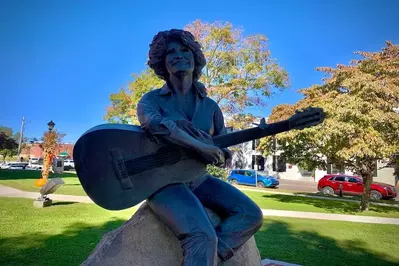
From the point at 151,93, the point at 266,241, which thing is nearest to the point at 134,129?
the point at 151,93

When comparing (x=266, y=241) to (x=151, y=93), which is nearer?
(x=151, y=93)

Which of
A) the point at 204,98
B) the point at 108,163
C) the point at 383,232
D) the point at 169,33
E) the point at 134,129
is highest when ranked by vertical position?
the point at 169,33

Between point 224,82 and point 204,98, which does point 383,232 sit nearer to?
point 204,98

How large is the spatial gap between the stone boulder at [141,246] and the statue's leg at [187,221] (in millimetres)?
183

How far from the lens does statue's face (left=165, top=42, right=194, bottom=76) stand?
2.51 metres

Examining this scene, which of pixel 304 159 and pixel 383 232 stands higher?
pixel 304 159

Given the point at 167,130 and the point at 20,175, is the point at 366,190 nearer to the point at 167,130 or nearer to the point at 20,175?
the point at 167,130

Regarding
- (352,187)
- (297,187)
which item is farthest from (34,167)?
(352,187)

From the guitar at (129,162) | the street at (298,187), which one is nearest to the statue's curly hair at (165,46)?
the guitar at (129,162)

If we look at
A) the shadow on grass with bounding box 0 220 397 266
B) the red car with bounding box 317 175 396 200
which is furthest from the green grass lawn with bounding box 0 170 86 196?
the red car with bounding box 317 175 396 200

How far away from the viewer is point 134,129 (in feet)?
7.71

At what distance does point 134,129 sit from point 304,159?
1264 centimetres

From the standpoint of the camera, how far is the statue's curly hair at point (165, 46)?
2.54 m

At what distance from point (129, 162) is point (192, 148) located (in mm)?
467
